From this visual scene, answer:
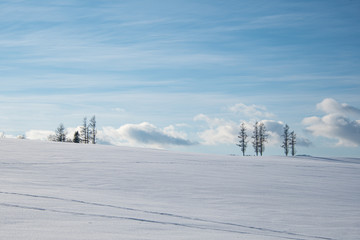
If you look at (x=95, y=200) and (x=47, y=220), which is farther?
(x=95, y=200)

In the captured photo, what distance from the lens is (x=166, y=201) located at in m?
9.19

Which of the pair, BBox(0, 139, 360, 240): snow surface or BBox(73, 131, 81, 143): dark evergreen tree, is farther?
BBox(73, 131, 81, 143): dark evergreen tree

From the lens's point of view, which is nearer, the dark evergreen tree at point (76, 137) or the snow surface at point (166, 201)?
the snow surface at point (166, 201)

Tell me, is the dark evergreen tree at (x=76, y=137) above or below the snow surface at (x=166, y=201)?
above

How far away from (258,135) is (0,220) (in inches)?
2228

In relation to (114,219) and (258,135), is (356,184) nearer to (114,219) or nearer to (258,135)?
(114,219)

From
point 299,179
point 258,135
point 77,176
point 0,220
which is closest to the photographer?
point 0,220

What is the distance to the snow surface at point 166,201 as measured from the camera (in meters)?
6.49

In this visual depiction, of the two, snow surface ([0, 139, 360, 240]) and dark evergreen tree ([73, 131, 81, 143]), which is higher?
dark evergreen tree ([73, 131, 81, 143])

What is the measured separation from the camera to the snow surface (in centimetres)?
649

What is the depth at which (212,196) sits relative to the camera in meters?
10.0

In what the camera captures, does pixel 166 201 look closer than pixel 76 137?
Yes

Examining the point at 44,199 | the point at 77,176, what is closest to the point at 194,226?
the point at 44,199

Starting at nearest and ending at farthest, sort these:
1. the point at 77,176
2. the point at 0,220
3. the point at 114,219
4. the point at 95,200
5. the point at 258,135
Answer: the point at 0,220
the point at 114,219
the point at 95,200
the point at 77,176
the point at 258,135
